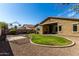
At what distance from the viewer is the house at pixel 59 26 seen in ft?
28.5

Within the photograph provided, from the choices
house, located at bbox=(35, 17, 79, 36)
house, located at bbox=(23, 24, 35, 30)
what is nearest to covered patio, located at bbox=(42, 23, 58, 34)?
house, located at bbox=(35, 17, 79, 36)

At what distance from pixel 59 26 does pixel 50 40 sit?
1.32 ft

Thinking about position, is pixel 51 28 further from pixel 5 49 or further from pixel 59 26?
pixel 5 49

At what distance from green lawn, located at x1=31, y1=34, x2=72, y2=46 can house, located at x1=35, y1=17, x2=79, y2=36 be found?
0.14m

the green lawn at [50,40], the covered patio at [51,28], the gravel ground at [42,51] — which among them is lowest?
the gravel ground at [42,51]

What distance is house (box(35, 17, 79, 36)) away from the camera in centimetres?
869

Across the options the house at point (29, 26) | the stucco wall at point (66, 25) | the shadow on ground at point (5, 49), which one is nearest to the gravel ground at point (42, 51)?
the shadow on ground at point (5, 49)

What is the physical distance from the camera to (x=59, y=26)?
880 centimetres

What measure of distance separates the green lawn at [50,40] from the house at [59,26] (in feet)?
0.46

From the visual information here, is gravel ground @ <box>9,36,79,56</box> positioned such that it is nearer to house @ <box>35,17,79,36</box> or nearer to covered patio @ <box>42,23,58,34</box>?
house @ <box>35,17,79,36</box>

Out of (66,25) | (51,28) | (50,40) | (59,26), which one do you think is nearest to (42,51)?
(50,40)

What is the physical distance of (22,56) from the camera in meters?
8.55

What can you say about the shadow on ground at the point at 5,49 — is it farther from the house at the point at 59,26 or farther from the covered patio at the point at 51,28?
the covered patio at the point at 51,28

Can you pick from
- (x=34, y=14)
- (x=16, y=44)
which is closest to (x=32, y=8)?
(x=34, y=14)
